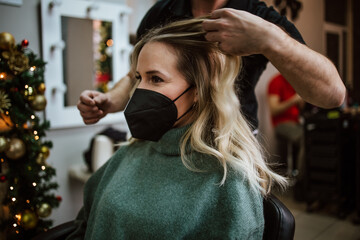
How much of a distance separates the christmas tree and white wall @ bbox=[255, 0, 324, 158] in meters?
3.20

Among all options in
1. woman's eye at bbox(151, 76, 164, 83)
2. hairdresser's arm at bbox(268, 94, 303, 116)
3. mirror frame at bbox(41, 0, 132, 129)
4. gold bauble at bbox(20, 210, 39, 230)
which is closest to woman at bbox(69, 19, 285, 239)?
woman's eye at bbox(151, 76, 164, 83)

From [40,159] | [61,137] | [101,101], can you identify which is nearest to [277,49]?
[101,101]

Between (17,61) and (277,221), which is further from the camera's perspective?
(17,61)

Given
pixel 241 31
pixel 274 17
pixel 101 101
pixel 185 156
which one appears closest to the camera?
pixel 241 31

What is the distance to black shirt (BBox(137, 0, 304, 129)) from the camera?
4.61 feet

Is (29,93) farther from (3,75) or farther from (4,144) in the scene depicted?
(4,144)

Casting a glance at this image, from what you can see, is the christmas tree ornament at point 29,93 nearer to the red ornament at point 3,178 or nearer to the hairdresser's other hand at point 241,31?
the red ornament at point 3,178

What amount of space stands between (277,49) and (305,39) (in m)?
4.92

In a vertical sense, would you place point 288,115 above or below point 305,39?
below

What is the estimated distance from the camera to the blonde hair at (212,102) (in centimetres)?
120

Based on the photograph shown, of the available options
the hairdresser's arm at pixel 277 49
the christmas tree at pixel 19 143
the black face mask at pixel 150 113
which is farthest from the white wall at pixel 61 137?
the hairdresser's arm at pixel 277 49

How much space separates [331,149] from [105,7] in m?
2.64

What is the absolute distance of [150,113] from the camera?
4.09 ft

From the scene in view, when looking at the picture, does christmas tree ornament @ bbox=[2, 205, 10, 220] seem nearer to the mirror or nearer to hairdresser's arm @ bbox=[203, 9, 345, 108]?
the mirror
